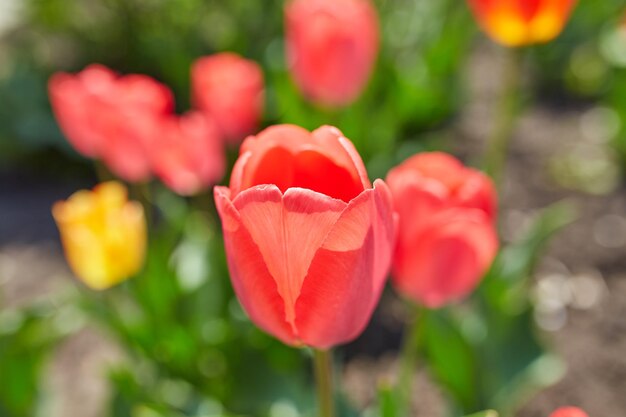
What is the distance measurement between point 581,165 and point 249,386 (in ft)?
5.27

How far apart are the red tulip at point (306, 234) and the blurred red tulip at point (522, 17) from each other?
0.81 m

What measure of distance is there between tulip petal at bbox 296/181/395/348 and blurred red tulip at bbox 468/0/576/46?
0.83m

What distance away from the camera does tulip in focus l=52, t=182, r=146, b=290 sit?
4.60 ft

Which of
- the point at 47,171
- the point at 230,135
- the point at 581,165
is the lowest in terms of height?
the point at 47,171

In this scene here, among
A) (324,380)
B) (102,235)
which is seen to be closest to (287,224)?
(324,380)

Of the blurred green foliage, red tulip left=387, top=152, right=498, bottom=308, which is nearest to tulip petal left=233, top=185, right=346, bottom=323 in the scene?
red tulip left=387, top=152, right=498, bottom=308

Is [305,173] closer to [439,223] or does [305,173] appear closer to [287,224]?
[287,224]

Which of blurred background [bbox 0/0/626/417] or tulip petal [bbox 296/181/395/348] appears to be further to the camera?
blurred background [bbox 0/0/626/417]

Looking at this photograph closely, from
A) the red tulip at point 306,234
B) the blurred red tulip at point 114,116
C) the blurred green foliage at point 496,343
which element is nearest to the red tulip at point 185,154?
the blurred red tulip at point 114,116

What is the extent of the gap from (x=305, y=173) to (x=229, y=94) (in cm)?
98

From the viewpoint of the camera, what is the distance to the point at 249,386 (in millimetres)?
1410

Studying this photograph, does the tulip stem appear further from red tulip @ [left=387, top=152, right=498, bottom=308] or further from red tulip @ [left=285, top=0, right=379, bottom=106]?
red tulip @ [left=285, top=0, right=379, bottom=106]

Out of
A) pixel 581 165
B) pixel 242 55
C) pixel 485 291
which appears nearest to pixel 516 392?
pixel 485 291

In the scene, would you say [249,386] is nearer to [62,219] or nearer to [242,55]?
[62,219]
